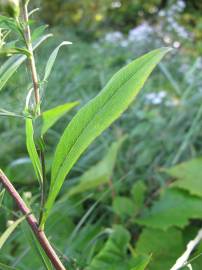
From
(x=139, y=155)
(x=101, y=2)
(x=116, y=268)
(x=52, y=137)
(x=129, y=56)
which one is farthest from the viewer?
(x=101, y=2)

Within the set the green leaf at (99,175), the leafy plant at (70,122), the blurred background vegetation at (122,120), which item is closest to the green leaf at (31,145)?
the leafy plant at (70,122)

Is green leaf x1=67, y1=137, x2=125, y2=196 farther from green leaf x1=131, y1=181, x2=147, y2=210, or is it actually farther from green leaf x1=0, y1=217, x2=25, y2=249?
green leaf x1=0, y1=217, x2=25, y2=249

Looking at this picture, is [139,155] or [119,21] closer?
[139,155]

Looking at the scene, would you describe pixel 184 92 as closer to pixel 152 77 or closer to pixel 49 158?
pixel 152 77

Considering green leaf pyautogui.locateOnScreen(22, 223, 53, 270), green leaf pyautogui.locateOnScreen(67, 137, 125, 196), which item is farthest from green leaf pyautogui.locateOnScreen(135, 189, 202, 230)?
green leaf pyautogui.locateOnScreen(22, 223, 53, 270)

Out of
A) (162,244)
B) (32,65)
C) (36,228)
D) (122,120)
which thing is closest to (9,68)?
(32,65)

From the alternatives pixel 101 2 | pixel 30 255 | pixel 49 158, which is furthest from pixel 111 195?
pixel 101 2

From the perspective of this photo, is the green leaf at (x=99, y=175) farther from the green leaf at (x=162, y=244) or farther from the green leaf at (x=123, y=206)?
the green leaf at (x=162, y=244)
